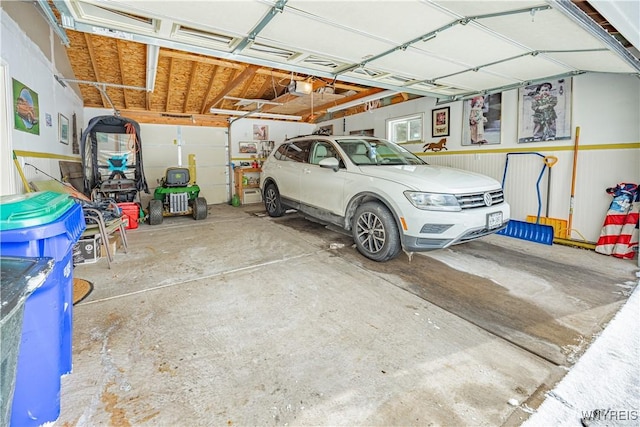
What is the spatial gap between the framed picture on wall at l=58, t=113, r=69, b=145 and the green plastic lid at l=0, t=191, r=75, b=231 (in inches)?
177

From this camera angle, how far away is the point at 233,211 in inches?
295

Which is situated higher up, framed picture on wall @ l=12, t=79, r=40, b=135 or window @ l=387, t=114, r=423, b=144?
window @ l=387, t=114, r=423, b=144

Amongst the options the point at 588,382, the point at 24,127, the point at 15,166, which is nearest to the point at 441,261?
the point at 588,382

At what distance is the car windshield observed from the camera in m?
4.20

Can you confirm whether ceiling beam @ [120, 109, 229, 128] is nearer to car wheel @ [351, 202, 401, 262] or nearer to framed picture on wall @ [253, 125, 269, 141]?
framed picture on wall @ [253, 125, 269, 141]

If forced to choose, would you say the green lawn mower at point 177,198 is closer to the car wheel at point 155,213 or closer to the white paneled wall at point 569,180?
the car wheel at point 155,213

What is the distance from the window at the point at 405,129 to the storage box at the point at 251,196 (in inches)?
166

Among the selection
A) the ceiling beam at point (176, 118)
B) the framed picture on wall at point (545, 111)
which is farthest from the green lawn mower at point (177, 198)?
the framed picture on wall at point (545, 111)

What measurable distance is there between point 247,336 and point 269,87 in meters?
6.65

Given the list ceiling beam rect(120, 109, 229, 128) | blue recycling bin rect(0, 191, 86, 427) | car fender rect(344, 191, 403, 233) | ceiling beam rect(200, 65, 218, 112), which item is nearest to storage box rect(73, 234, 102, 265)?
blue recycling bin rect(0, 191, 86, 427)

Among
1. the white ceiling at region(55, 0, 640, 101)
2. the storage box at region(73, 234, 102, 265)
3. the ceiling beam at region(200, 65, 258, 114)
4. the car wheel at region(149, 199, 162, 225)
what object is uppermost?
the ceiling beam at region(200, 65, 258, 114)

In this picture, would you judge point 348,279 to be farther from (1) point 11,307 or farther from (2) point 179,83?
(2) point 179,83

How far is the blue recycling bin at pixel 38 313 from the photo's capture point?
124 cm

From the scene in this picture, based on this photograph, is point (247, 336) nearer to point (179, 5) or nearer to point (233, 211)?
point (179, 5)
